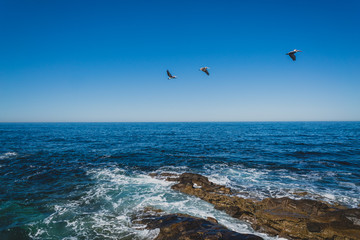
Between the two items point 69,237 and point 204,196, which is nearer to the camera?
point 69,237

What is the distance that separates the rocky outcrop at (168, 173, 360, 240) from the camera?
9195 mm

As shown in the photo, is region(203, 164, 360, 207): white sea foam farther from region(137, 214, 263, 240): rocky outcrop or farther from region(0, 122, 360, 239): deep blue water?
region(137, 214, 263, 240): rocky outcrop

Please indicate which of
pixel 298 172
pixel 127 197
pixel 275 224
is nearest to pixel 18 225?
pixel 127 197

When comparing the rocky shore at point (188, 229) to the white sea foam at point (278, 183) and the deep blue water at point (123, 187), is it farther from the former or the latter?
the white sea foam at point (278, 183)

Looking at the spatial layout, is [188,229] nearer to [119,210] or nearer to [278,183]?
[119,210]

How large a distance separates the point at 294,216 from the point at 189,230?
6.73m

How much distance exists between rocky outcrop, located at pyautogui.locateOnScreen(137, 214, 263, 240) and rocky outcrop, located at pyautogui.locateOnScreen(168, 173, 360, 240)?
3.06 m

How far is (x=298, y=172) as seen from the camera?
21125mm

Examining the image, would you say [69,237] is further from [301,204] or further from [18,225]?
[301,204]

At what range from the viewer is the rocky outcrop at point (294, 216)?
9195mm

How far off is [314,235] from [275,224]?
73.9 inches

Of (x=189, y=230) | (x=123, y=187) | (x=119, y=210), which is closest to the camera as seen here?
(x=189, y=230)

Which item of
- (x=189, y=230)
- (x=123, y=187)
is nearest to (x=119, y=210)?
(x=123, y=187)

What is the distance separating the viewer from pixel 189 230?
8836mm
